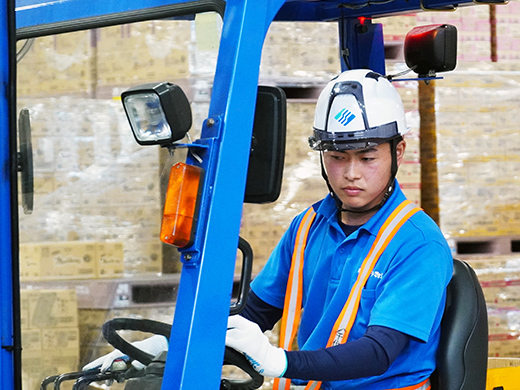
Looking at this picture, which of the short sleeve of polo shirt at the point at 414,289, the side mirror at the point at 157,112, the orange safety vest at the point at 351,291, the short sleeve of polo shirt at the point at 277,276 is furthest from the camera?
the short sleeve of polo shirt at the point at 277,276

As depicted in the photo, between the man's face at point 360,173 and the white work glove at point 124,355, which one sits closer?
the white work glove at point 124,355

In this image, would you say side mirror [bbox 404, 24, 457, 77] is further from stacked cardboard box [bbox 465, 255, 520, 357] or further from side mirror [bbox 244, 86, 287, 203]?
stacked cardboard box [bbox 465, 255, 520, 357]

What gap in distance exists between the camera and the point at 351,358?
2.02 m

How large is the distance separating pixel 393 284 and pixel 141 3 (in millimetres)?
1035

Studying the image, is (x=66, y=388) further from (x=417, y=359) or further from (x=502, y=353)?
(x=502, y=353)

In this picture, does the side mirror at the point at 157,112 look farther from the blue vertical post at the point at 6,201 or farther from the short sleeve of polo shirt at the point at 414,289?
the short sleeve of polo shirt at the point at 414,289

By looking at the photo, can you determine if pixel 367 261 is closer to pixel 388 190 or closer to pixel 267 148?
pixel 388 190

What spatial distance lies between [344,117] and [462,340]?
764 mm

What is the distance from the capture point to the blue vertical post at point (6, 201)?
1643 millimetres

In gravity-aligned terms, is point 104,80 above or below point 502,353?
above

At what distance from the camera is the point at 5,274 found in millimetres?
1678

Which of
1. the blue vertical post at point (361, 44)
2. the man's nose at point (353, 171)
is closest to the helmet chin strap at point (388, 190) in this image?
the man's nose at point (353, 171)

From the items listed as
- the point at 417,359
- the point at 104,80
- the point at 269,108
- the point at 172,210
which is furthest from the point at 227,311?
the point at 417,359

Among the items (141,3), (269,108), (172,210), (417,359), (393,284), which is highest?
(141,3)
